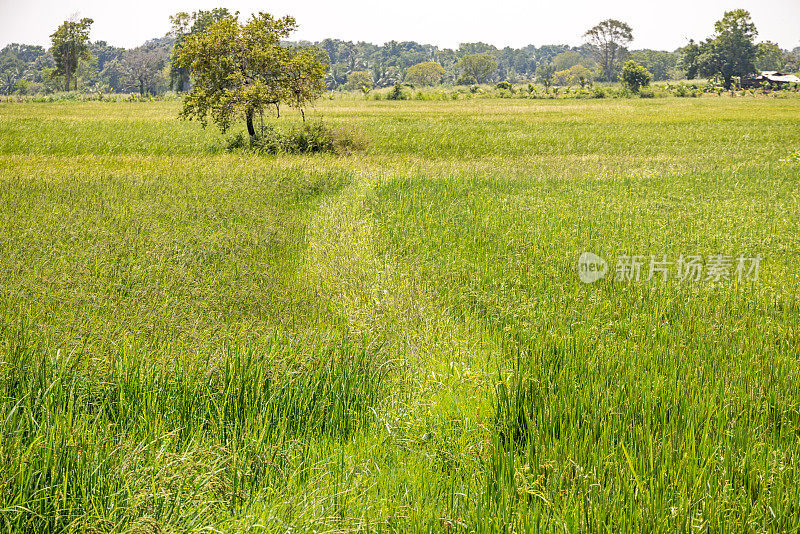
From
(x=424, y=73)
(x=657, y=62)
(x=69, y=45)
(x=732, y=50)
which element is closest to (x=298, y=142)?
(x=69, y=45)

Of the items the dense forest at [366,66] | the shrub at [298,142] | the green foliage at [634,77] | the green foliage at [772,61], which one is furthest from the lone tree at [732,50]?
the shrub at [298,142]

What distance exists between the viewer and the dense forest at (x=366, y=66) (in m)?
84.2

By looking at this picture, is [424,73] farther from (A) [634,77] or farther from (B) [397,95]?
(B) [397,95]

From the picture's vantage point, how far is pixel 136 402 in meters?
3.57

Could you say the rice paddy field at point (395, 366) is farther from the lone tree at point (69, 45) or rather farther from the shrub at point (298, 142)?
the lone tree at point (69, 45)

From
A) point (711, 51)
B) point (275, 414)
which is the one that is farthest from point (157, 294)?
point (711, 51)

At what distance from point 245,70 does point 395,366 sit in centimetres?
1667

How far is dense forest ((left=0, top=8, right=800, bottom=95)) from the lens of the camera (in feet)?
276

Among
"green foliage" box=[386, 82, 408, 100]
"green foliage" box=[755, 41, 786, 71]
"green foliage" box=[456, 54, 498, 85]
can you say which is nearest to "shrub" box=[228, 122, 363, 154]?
"green foliage" box=[386, 82, 408, 100]

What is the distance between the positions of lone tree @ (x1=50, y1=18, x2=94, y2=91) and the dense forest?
1.22 ft

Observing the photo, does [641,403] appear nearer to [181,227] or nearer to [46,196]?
[181,227]

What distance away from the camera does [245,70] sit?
1870 cm

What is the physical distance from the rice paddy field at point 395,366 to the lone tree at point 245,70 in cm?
834

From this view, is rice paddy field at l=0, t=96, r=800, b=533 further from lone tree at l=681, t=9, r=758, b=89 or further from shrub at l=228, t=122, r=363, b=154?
lone tree at l=681, t=9, r=758, b=89
